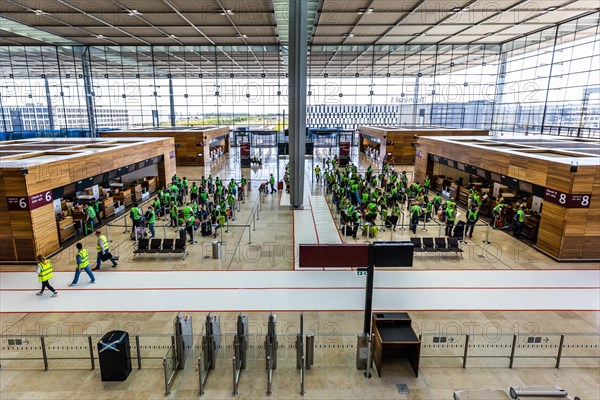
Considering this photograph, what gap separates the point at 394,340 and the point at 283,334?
2149 millimetres

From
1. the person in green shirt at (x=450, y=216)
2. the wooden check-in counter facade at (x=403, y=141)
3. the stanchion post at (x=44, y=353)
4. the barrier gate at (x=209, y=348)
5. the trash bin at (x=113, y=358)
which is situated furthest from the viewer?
the wooden check-in counter facade at (x=403, y=141)

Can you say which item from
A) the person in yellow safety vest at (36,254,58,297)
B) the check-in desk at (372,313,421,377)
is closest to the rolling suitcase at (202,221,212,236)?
the person in yellow safety vest at (36,254,58,297)

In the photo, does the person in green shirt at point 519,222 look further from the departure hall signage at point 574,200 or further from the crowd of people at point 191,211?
the crowd of people at point 191,211

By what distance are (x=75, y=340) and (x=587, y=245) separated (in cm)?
1429

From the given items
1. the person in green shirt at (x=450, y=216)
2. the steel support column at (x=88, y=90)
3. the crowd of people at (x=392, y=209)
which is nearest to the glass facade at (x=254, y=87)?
the steel support column at (x=88, y=90)

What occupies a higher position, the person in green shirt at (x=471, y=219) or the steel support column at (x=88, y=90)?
the steel support column at (x=88, y=90)

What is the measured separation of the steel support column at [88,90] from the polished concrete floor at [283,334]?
28723 mm

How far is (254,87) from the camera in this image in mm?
39219

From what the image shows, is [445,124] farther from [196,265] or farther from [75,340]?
[75,340]

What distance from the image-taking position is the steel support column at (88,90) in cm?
3434

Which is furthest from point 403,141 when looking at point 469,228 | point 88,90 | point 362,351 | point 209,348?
point 88,90

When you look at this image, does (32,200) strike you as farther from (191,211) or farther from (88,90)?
(88,90)

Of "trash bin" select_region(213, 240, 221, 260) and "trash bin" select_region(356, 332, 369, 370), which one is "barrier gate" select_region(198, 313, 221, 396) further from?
"trash bin" select_region(213, 240, 221, 260)

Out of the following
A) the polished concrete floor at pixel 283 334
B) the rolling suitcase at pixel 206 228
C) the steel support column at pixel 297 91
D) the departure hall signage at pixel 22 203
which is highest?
the steel support column at pixel 297 91
